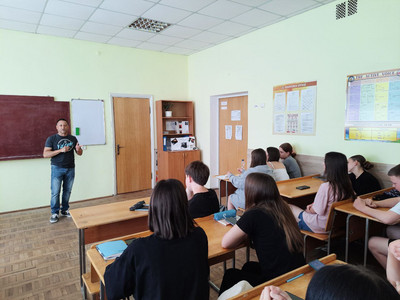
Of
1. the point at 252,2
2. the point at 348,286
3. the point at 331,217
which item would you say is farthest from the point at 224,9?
the point at 348,286

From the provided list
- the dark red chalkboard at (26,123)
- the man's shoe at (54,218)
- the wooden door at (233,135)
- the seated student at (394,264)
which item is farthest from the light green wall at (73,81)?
the seated student at (394,264)

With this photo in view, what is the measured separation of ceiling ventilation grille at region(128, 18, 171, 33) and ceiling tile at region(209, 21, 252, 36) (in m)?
0.81

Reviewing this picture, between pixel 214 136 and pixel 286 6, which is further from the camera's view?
pixel 214 136

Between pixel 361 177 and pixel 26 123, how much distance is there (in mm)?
5083

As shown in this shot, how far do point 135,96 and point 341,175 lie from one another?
445cm

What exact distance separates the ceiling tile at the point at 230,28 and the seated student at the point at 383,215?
Answer: 317 cm

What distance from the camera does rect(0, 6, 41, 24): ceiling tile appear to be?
380 cm

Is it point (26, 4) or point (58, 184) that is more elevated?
point (26, 4)

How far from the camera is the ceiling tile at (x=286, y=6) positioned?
11.9ft

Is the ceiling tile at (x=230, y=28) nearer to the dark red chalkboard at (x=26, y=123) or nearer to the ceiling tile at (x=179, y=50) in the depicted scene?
the ceiling tile at (x=179, y=50)

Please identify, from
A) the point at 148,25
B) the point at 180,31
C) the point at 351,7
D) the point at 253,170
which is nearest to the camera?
the point at 253,170

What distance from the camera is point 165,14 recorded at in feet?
13.3

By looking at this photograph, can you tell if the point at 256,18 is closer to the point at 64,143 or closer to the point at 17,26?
the point at 64,143

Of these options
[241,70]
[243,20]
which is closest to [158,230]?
[243,20]
